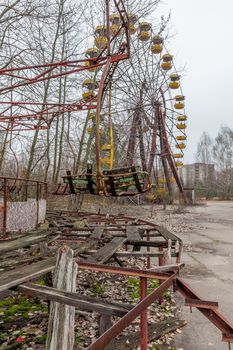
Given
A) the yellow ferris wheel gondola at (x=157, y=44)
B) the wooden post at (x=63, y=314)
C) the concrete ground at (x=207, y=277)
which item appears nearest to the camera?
the wooden post at (x=63, y=314)

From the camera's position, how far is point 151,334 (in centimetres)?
448

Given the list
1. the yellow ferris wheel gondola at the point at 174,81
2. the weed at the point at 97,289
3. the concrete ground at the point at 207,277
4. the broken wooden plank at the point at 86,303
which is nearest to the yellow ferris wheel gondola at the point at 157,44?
the yellow ferris wheel gondola at the point at 174,81

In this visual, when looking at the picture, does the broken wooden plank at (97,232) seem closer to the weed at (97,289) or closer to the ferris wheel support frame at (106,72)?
the weed at (97,289)

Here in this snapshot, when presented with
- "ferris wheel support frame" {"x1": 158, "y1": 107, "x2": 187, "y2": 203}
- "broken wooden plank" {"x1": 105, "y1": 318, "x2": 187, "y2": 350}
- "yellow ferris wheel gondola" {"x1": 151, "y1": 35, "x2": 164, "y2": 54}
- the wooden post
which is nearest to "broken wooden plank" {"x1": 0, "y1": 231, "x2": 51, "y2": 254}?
the wooden post

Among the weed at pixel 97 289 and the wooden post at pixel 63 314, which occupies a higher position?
the wooden post at pixel 63 314

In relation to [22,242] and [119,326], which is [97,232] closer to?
[22,242]

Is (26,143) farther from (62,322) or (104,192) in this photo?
(62,322)

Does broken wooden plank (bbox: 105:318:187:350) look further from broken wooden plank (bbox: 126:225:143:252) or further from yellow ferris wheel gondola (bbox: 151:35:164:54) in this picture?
yellow ferris wheel gondola (bbox: 151:35:164:54)

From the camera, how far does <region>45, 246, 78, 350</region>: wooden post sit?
81.2 inches

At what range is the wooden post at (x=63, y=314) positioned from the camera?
2062 mm

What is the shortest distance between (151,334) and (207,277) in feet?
10.2

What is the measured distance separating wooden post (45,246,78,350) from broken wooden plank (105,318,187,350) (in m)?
1.95

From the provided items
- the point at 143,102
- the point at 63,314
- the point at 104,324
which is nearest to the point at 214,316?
the point at 63,314

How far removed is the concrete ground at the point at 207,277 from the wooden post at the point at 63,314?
2528mm
